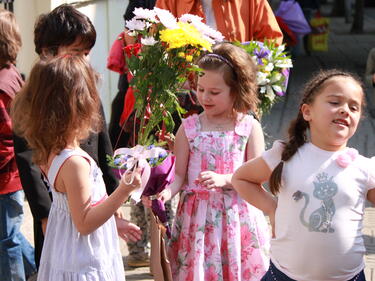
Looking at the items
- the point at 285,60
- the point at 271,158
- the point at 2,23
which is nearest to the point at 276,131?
the point at 285,60

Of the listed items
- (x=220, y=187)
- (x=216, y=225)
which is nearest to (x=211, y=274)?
(x=216, y=225)

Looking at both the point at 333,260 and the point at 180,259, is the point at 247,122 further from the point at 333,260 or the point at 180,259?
the point at 333,260

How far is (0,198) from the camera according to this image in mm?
4668

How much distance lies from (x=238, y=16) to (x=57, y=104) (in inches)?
85.6

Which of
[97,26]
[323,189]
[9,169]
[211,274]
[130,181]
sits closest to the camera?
[130,181]

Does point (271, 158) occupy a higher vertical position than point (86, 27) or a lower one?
lower

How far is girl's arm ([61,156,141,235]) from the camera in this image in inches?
131

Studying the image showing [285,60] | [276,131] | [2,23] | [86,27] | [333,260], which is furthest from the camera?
[276,131]

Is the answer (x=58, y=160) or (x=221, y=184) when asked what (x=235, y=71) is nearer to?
(x=221, y=184)

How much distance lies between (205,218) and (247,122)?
551 mm

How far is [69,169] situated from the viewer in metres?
3.37

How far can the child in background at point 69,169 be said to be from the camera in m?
3.37

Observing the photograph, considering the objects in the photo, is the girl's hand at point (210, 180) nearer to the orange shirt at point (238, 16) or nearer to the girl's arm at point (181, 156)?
the girl's arm at point (181, 156)

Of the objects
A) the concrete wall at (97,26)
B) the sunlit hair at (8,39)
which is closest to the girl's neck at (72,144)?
the sunlit hair at (8,39)
